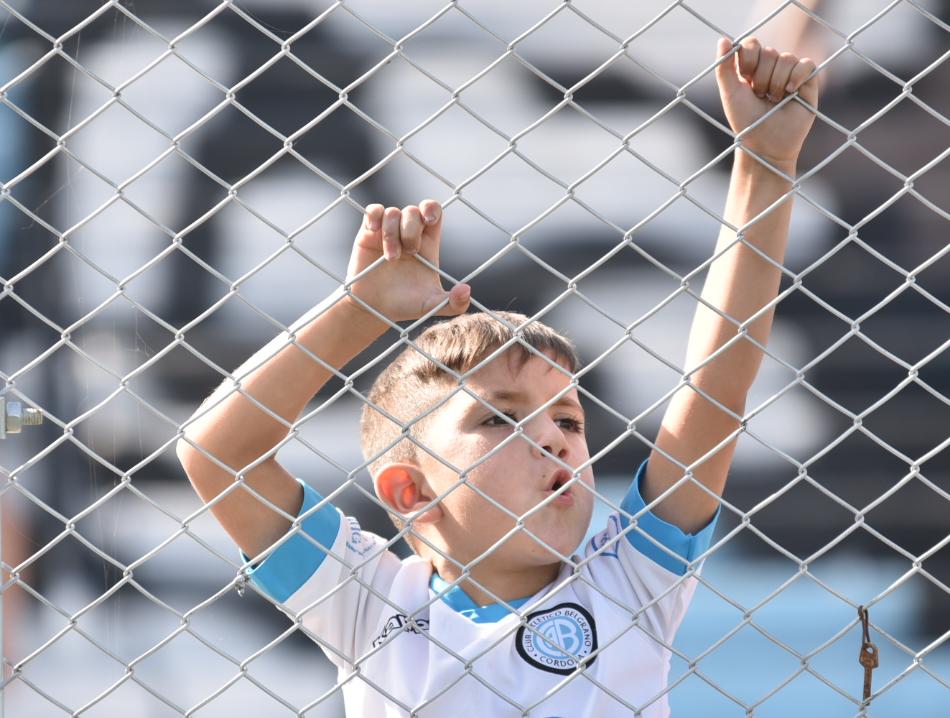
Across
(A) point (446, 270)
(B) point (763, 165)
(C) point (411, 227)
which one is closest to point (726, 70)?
(B) point (763, 165)

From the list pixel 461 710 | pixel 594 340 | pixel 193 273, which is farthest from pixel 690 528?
pixel 193 273

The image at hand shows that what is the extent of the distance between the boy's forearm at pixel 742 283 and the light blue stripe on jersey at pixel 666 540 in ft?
0.49

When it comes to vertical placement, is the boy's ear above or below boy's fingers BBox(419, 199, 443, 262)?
below

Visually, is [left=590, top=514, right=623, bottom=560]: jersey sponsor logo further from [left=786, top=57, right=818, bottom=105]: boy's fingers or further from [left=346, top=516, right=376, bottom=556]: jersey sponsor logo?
[left=786, top=57, right=818, bottom=105]: boy's fingers

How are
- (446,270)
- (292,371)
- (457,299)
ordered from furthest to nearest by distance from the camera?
(446,270)
(292,371)
(457,299)

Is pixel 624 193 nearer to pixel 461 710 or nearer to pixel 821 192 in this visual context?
pixel 821 192

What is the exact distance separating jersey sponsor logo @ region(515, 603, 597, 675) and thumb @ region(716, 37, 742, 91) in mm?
583

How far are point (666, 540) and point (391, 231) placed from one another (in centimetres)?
48

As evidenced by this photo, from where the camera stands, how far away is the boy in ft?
3.95

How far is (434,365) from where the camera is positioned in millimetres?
1437

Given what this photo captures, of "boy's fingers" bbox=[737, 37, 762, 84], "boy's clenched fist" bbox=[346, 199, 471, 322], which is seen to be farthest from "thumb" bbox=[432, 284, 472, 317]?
"boy's fingers" bbox=[737, 37, 762, 84]

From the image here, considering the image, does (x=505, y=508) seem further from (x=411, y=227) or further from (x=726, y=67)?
(x=726, y=67)

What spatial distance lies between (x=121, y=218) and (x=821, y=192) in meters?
1.34

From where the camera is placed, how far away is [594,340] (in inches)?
87.3
